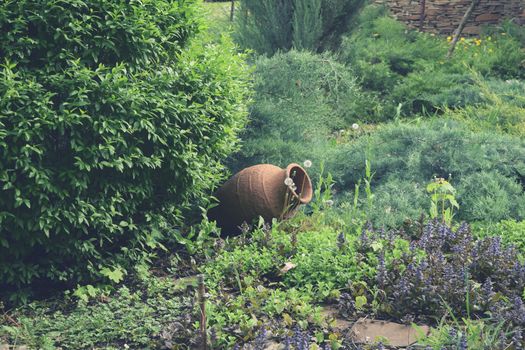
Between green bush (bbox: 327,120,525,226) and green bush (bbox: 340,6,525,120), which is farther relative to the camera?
green bush (bbox: 340,6,525,120)

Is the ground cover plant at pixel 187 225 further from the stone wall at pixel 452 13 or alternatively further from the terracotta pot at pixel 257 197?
the stone wall at pixel 452 13

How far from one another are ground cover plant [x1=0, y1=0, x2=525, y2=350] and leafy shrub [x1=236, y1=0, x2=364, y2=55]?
3797 mm

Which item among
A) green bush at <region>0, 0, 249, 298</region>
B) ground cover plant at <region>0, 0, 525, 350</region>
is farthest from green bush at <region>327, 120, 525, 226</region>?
green bush at <region>0, 0, 249, 298</region>

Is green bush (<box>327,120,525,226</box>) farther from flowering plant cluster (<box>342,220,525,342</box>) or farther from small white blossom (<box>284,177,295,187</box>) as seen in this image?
flowering plant cluster (<box>342,220,525,342</box>)

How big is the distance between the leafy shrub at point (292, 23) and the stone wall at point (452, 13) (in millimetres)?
4089

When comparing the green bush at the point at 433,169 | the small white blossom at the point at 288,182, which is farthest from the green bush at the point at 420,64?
the small white blossom at the point at 288,182

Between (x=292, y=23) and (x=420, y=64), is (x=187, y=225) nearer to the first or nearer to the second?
(x=292, y=23)

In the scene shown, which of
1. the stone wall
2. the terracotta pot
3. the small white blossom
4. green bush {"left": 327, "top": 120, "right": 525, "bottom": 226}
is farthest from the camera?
the stone wall

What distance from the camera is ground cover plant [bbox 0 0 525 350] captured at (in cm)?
381

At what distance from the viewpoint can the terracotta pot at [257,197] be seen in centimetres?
546

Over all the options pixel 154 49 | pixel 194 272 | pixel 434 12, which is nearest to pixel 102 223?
pixel 194 272

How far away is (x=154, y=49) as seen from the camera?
4.75 meters

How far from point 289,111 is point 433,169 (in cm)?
148

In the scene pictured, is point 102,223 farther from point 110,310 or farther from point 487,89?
point 487,89
